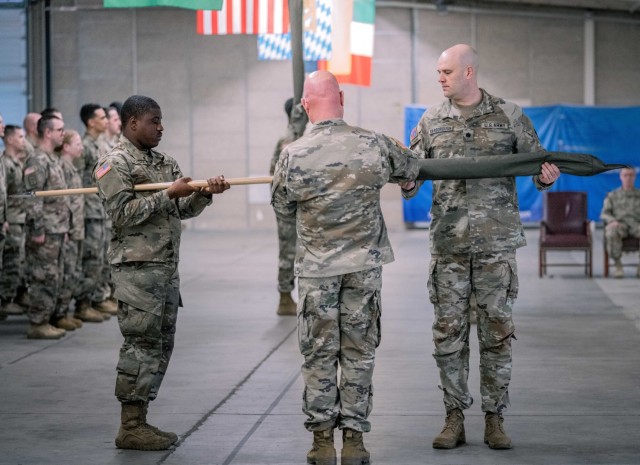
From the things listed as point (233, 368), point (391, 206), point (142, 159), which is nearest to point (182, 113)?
point (391, 206)

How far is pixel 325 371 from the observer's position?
18.0 ft

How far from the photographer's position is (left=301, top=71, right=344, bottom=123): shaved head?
547cm

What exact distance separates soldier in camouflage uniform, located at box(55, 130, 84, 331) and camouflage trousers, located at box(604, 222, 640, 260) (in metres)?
7.39

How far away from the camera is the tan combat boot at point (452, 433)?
19.5ft

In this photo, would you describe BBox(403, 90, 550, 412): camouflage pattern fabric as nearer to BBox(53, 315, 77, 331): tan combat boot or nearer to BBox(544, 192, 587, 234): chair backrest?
BBox(53, 315, 77, 331): tan combat boot

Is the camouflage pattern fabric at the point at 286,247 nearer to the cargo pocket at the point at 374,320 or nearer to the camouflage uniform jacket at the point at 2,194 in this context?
the camouflage uniform jacket at the point at 2,194

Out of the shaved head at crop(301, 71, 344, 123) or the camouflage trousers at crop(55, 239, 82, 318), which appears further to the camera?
the camouflage trousers at crop(55, 239, 82, 318)

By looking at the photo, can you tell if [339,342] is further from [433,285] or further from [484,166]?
[484,166]

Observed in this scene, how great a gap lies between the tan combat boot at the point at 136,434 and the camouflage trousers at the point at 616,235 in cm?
1013

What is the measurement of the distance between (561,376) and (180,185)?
3604 mm

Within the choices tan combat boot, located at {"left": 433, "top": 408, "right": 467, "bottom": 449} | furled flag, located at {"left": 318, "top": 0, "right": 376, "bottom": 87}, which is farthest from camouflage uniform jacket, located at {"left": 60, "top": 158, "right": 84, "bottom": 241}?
tan combat boot, located at {"left": 433, "top": 408, "right": 467, "bottom": 449}

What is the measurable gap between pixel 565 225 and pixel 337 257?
420 inches

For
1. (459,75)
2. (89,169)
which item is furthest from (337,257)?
(89,169)

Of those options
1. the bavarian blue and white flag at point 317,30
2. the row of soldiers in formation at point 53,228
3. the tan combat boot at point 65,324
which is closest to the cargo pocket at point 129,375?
the row of soldiers in formation at point 53,228
